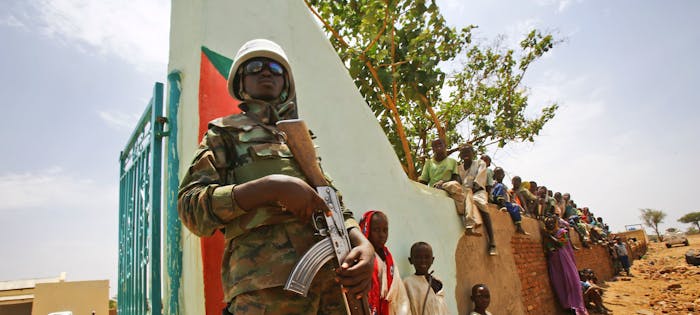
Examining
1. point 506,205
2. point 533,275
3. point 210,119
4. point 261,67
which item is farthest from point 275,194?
point 533,275

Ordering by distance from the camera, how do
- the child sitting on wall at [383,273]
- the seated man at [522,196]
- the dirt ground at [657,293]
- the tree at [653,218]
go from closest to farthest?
the child sitting on wall at [383,273]
the dirt ground at [657,293]
the seated man at [522,196]
the tree at [653,218]

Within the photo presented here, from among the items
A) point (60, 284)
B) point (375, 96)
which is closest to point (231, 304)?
point (375, 96)

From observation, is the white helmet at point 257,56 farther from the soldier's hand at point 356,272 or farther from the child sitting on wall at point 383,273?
the child sitting on wall at point 383,273

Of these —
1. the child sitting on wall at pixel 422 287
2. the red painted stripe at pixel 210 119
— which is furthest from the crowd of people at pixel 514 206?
the red painted stripe at pixel 210 119

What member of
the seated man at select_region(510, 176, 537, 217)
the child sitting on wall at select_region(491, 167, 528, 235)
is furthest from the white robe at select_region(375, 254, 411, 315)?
the seated man at select_region(510, 176, 537, 217)

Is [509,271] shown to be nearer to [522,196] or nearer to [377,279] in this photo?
[522,196]

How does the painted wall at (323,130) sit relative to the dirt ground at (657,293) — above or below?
above

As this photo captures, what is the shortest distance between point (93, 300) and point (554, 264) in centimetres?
1493

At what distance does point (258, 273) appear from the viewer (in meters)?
1.24

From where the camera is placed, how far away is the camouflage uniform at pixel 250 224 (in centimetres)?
123

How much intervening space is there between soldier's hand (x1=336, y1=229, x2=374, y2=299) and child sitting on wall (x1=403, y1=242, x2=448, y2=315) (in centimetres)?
225

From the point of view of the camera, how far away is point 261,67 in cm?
162

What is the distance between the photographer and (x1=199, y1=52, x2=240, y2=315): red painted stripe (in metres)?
1.93

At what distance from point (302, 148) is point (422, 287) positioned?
247 centimetres
